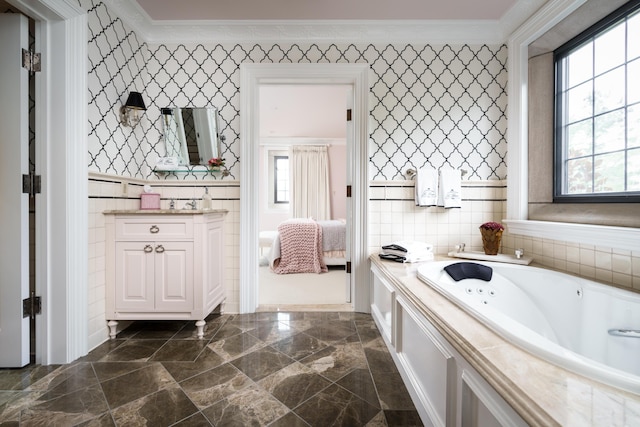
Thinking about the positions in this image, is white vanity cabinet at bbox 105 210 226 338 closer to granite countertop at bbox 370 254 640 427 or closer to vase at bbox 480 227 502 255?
granite countertop at bbox 370 254 640 427

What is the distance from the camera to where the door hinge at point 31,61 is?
5.34 ft

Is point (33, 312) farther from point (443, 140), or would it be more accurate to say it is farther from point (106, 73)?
point (443, 140)

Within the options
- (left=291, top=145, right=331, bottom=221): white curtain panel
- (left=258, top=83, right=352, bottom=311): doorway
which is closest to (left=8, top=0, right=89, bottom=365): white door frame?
(left=258, top=83, right=352, bottom=311): doorway

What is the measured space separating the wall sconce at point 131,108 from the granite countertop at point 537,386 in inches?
98.0

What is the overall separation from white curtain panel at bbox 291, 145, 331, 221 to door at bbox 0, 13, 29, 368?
5.25 m

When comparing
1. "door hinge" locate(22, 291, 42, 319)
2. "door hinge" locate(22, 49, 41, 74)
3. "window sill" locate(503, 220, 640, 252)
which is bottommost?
"door hinge" locate(22, 291, 42, 319)

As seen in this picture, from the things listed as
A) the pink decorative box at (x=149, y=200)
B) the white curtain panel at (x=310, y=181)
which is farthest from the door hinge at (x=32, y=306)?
the white curtain panel at (x=310, y=181)

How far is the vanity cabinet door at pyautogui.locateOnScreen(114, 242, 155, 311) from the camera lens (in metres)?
1.99

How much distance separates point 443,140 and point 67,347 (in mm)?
3094

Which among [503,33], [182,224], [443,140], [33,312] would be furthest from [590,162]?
[33,312]

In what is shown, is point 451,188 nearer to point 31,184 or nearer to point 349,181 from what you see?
point 349,181

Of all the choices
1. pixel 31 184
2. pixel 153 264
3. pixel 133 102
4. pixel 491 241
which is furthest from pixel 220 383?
pixel 491 241

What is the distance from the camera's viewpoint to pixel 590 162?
1845mm

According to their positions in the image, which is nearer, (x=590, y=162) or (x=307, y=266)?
(x=590, y=162)
